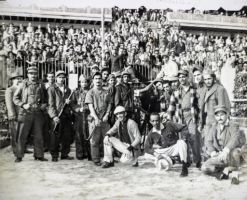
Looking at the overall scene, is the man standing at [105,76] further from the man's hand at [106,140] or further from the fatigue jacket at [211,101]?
the fatigue jacket at [211,101]

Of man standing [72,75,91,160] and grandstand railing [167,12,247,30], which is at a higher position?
grandstand railing [167,12,247,30]

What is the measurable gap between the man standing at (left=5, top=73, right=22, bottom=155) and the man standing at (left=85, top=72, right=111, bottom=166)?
57 cm

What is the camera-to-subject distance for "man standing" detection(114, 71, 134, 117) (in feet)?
11.0

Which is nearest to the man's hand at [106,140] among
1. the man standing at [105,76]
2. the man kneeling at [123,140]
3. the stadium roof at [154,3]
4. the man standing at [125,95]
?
the man kneeling at [123,140]

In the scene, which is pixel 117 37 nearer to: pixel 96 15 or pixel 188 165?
pixel 96 15

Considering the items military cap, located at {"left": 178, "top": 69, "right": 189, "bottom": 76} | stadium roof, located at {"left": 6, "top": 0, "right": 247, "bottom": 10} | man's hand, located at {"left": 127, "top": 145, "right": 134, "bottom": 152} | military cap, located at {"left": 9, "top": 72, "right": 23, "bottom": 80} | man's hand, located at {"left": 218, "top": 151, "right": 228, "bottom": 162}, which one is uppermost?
stadium roof, located at {"left": 6, "top": 0, "right": 247, "bottom": 10}

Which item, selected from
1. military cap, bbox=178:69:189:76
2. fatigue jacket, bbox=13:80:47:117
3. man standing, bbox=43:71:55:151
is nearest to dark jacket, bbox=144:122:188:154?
military cap, bbox=178:69:189:76

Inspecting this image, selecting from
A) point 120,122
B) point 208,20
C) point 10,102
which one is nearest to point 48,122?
point 10,102

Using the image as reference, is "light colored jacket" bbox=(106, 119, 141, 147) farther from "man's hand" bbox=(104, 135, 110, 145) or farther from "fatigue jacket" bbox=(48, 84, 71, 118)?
"fatigue jacket" bbox=(48, 84, 71, 118)

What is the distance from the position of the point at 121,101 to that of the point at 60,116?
517 millimetres

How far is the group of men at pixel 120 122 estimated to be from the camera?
3.20 meters

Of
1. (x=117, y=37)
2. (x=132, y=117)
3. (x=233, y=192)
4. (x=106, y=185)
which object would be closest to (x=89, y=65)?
(x=117, y=37)

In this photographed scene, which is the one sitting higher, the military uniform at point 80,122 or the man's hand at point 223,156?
the military uniform at point 80,122

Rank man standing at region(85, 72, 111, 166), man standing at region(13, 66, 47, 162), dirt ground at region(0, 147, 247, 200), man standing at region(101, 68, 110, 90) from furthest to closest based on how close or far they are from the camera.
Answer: man standing at region(101, 68, 110, 90)
man standing at region(85, 72, 111, 166)
man standing at region(13, 66, 47, 162)
dirt ground at region(0, 147, 247, 200)
